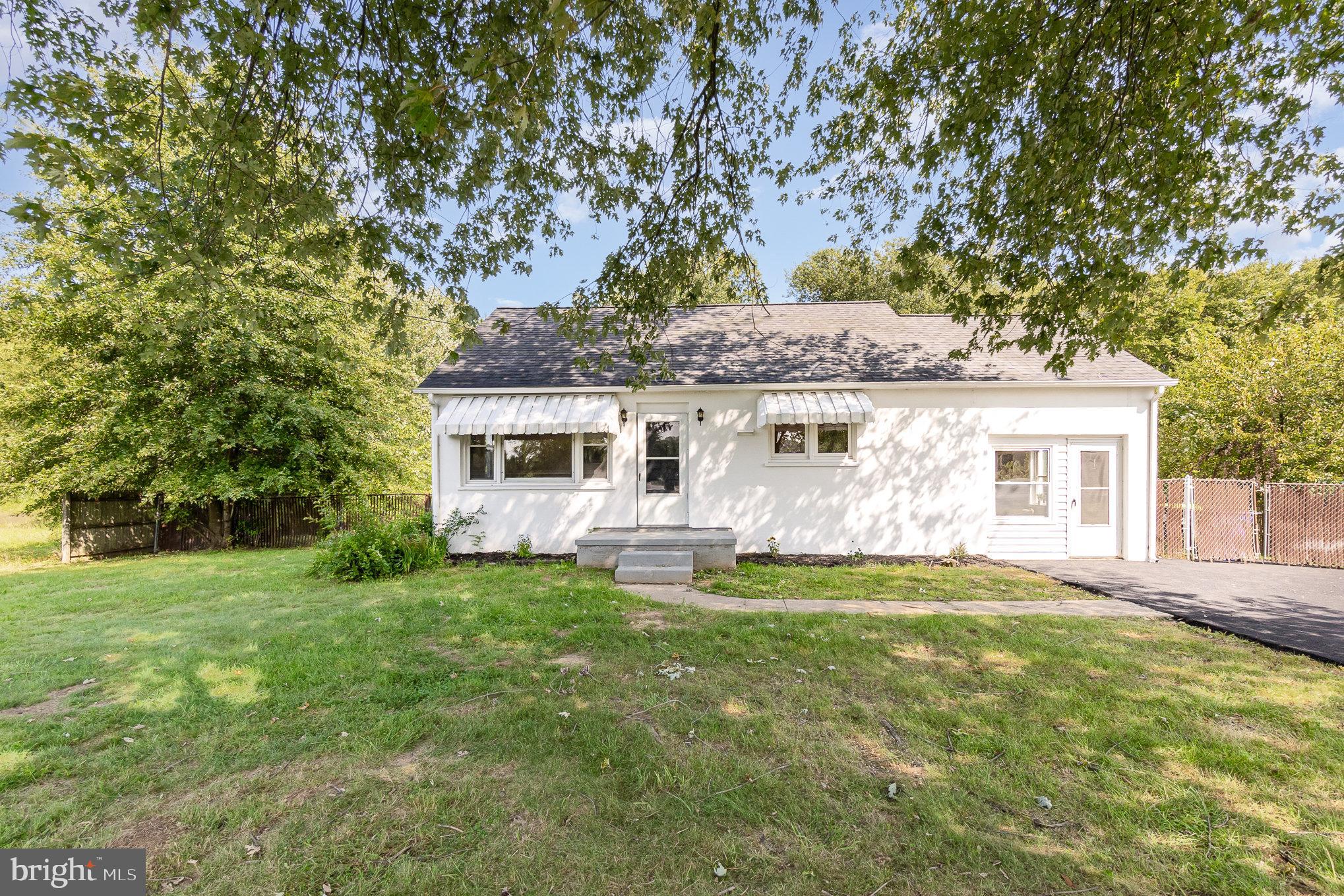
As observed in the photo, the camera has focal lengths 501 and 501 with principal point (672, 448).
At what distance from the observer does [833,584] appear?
838 centimetres

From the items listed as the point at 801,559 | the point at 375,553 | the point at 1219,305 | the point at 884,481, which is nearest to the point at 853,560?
the point at 801,559

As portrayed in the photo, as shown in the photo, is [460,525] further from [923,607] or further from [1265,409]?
[1265,409]

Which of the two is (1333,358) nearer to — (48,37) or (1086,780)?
(1086,780)

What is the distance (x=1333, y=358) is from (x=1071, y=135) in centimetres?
1452

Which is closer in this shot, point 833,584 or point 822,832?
point 822,832

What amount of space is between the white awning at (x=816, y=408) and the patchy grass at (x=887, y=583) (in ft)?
9.66

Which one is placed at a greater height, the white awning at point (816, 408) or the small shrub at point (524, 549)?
the white awning at point (816, 408)

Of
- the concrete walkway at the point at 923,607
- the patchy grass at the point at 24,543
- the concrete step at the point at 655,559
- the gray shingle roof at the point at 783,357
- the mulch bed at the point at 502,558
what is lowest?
the patchy grass at the point at 24,543

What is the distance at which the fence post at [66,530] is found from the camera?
42.5 ft

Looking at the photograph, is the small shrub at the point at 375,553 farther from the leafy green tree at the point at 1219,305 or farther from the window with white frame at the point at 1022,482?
the window with white frame at the point at 1022,482

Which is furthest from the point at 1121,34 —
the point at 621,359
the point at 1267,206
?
the point at 621,359

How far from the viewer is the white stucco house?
1073 centimetres

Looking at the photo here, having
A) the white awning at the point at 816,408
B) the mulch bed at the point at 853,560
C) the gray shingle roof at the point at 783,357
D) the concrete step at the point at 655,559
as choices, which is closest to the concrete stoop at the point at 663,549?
the concrete step at the point at 655,559

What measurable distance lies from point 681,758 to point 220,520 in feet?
58.5
